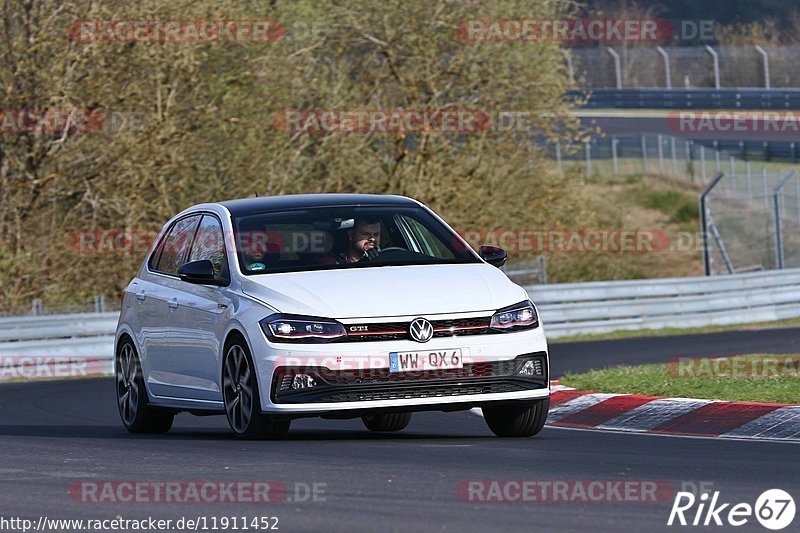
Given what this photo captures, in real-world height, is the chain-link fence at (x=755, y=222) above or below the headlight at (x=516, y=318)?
below

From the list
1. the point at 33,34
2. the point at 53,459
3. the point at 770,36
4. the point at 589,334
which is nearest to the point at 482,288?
the point at 53,459

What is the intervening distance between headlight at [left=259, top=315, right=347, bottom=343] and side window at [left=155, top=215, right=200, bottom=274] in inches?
84.0

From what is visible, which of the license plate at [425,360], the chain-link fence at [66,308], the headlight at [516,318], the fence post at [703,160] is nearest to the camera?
the license plate at [425,360]

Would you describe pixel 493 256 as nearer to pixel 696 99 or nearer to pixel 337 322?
pixel 337 322

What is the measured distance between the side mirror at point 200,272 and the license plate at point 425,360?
151cm

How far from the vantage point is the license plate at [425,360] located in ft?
30.8

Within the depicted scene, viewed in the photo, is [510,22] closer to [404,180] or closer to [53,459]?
[404,180]

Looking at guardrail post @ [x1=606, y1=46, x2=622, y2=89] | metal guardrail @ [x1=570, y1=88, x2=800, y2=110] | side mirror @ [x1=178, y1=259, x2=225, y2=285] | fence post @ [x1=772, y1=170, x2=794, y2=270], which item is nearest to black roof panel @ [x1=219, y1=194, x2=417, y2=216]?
side mirror @ [x1=178, y1=259, x2=225, y2=285]

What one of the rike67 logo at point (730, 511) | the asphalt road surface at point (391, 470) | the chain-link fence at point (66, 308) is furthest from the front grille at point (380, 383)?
the chain-link fence at point (66, 308)

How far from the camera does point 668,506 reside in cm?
693

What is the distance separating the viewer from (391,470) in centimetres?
829

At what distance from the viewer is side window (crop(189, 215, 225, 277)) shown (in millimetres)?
10762

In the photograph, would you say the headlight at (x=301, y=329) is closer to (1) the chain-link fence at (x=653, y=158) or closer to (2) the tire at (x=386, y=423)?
(2) the tire at (x=386, y=423)

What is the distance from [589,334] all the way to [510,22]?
23.8 feet
